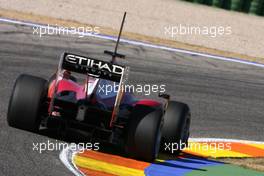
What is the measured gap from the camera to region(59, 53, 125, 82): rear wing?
9.26 metres

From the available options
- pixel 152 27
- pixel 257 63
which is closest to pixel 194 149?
pixel 257 63

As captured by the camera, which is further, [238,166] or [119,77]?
[238,166]

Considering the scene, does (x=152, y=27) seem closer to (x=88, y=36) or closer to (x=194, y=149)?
(x=88, y=36)

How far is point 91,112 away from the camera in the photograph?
9.16 m

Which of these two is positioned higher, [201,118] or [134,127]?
[134,127]

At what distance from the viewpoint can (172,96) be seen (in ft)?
46.7

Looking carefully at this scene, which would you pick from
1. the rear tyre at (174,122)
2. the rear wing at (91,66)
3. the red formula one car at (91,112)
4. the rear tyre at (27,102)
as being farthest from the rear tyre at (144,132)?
the rear tyre at (27,102)

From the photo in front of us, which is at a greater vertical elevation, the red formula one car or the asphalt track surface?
the red formula one car

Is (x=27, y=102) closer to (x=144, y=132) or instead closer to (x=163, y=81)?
(x=144, y=132)

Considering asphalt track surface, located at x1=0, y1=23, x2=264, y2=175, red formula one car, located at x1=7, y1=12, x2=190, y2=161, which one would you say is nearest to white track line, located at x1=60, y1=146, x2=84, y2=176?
asphalt track surface, located at x1=0, y1=23, x2=264, y2=175

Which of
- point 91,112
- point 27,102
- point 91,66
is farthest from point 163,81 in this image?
point 27,102

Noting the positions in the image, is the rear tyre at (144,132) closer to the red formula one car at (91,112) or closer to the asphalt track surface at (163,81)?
the red formula one car at (91,112)

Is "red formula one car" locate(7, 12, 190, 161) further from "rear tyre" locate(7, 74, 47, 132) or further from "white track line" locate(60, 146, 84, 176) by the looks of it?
"white track line" locate(60, 146, 84, 176)

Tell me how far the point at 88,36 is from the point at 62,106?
9.89 meters
